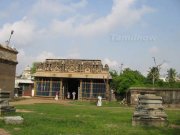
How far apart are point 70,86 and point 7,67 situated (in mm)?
13819

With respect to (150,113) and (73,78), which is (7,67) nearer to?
(73,78)

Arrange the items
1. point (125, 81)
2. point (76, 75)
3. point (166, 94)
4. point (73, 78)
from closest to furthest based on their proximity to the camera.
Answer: point (166, 94), point (76, 75), point (73, 78), point (125, 81)

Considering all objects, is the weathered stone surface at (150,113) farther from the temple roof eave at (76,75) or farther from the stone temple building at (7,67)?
the temple roof eave at (76,75)

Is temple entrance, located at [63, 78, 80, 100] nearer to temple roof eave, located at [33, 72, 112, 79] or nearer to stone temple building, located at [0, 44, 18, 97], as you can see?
temple roof eave, located at [33, 72, 112, 79]

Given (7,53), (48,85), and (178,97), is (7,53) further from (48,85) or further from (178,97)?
(178,97)

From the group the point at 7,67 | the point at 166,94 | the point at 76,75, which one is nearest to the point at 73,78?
the point at 76,75

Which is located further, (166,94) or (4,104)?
(166,94)

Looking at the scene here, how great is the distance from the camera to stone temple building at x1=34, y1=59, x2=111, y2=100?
48.6 metres

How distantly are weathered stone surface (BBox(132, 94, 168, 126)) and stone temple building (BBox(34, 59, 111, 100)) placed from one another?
106 feet

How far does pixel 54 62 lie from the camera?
52000mm

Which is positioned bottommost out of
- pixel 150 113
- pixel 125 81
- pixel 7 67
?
pixel 150 113

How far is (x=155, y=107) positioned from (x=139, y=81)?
36838 mm

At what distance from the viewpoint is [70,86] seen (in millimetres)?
54562

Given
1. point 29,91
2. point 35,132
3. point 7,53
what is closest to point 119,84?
point 7,53
